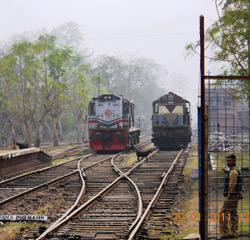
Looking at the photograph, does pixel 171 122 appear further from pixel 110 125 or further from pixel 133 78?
pixel 133 78

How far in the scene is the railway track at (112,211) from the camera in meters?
7.51

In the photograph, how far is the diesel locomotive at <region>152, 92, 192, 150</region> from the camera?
26.5m

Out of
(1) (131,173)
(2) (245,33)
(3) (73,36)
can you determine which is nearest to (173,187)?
(1) (131,173)

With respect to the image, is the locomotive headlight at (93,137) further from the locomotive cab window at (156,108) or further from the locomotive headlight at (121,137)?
the locomotive cab window at (156,108)

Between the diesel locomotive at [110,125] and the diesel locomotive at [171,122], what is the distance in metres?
2.31

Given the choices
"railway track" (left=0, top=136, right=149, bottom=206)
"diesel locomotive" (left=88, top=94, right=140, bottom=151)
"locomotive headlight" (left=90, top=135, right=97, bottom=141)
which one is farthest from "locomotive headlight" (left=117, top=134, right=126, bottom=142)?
"railway track" (left=0, top=136, right=149, bottom=206)

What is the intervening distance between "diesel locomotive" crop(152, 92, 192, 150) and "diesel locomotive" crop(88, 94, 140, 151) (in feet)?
7.57

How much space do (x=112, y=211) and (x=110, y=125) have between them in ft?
52.5

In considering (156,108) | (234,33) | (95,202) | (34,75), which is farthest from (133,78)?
(95,202)

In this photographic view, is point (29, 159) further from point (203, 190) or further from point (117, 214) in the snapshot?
point (203, 190)

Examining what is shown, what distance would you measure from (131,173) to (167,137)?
1150 centimetres

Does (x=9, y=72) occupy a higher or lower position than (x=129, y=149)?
higher

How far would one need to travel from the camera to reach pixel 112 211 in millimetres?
9359

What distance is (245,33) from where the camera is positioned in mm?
13688
